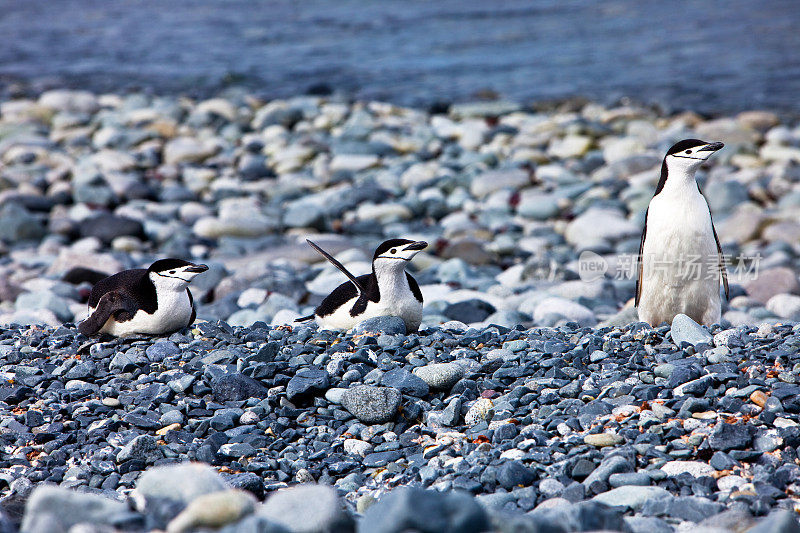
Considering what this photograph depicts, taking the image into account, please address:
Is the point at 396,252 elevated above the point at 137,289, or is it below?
above

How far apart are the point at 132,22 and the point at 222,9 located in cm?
305

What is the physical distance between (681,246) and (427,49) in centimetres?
1773

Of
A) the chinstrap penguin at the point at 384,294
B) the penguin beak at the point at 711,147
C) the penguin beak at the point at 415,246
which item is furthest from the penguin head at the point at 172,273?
the penguin beak at the point at 711,147

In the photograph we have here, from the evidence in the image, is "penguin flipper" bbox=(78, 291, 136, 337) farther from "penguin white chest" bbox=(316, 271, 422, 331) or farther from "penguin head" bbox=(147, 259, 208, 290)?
"penguin white chest" bbox=(316, 271, 422, 331)

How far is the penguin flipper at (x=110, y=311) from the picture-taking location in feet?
14.7

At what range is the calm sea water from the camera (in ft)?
57.3

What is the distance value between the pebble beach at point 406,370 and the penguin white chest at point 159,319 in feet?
0.28

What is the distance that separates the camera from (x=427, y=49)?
21.6m

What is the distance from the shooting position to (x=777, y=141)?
12.4m

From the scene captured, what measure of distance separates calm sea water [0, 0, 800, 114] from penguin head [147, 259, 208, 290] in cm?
1229

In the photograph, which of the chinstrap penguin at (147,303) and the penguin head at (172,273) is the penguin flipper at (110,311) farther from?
the penguin head at (172,273)

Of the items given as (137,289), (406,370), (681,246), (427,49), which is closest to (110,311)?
(137,289)

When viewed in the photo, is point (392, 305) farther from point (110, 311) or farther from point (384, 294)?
point (110, 311)

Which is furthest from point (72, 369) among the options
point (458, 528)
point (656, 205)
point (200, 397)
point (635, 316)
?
point (635, 316)
